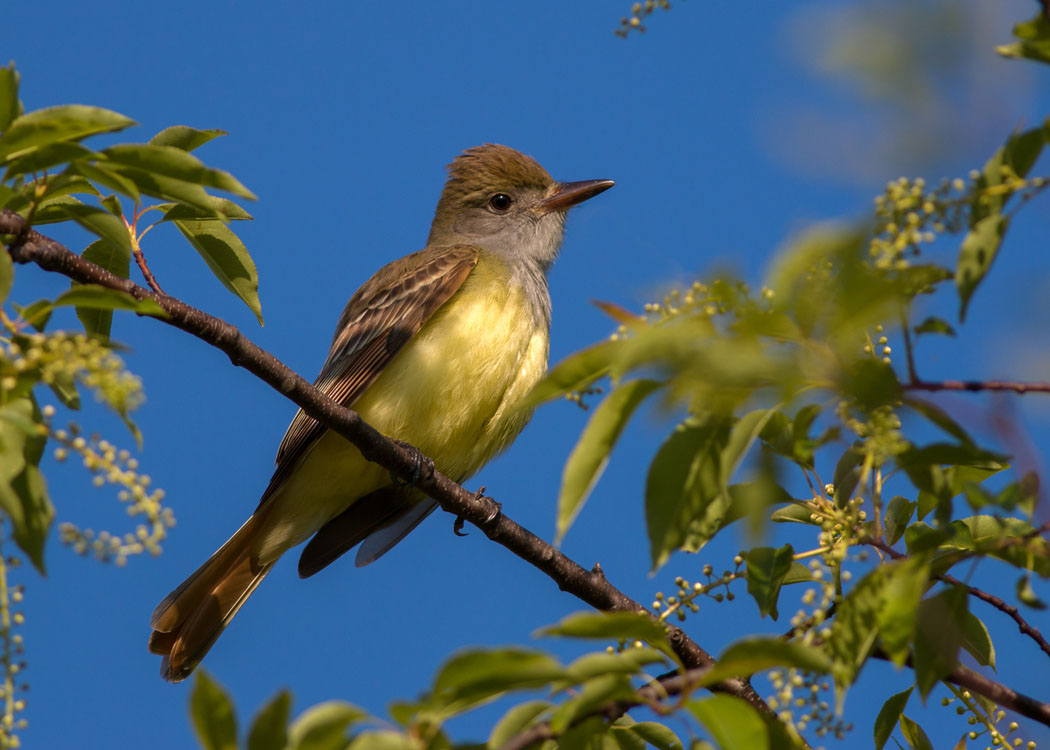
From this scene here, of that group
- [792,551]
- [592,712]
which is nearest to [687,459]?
[592,712]

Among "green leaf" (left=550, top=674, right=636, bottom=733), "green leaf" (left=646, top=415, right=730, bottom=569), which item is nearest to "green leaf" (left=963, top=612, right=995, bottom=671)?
"green leaf" (left=646, top=415, right=730, bottom=569)

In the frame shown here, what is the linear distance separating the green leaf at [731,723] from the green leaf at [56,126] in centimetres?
161

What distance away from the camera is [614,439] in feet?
6.55

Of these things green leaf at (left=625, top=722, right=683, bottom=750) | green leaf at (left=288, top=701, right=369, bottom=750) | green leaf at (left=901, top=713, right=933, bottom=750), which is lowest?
green leaf at (left=288, top=701, right=369, bottom=750)

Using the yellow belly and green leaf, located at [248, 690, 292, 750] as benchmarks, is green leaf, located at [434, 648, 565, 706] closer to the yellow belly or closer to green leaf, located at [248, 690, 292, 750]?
green leaf, located at [248, 690, 292, 750]

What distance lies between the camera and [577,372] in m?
2.08

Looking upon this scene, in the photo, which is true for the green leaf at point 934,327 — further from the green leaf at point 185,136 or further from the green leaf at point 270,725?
the green leaf at point 185,136

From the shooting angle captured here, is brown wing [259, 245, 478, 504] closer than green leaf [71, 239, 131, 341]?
No

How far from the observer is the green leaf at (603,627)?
1.78 m

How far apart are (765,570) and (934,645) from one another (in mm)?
670

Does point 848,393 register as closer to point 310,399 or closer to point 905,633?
point 905,633

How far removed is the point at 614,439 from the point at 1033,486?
30.3 inches

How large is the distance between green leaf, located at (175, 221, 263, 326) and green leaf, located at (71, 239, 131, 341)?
0.76 feet

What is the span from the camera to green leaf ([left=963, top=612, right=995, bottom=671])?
298 cm
